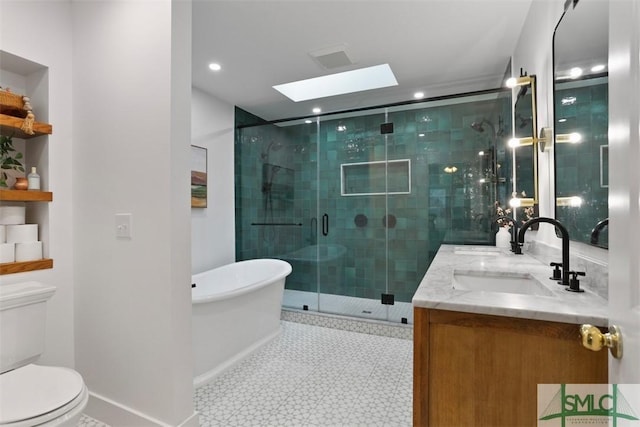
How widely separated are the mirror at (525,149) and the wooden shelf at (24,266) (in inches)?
111

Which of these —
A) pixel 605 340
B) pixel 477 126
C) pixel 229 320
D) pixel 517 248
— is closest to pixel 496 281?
pixel 517 248

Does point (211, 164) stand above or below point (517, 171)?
above

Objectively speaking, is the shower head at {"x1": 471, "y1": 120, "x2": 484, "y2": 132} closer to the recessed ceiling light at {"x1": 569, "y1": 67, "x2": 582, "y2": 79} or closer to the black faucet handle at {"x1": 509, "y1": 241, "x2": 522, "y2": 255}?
the black faucet handle at {"x1": 509, "y1": 241, "x2": 522, "y2": 255}

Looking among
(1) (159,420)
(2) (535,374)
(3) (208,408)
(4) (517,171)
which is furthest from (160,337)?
(4) (517,171)

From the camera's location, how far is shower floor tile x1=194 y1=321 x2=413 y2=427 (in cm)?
175

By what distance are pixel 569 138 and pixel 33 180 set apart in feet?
9.23

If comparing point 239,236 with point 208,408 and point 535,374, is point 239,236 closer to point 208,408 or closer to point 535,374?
point 208,408

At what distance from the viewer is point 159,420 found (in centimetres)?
154

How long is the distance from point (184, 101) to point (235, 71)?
1.70 m

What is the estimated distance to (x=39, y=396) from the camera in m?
1.22

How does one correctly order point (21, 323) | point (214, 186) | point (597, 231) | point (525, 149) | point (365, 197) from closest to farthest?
point (597, 231), point (21, 323), point (525, 149), point (214, 186), point (365, 197)

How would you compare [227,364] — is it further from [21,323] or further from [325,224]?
[325,224]

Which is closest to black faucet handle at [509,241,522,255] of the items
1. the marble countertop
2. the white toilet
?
the marble countertop

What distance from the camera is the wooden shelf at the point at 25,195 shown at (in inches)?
63.0
